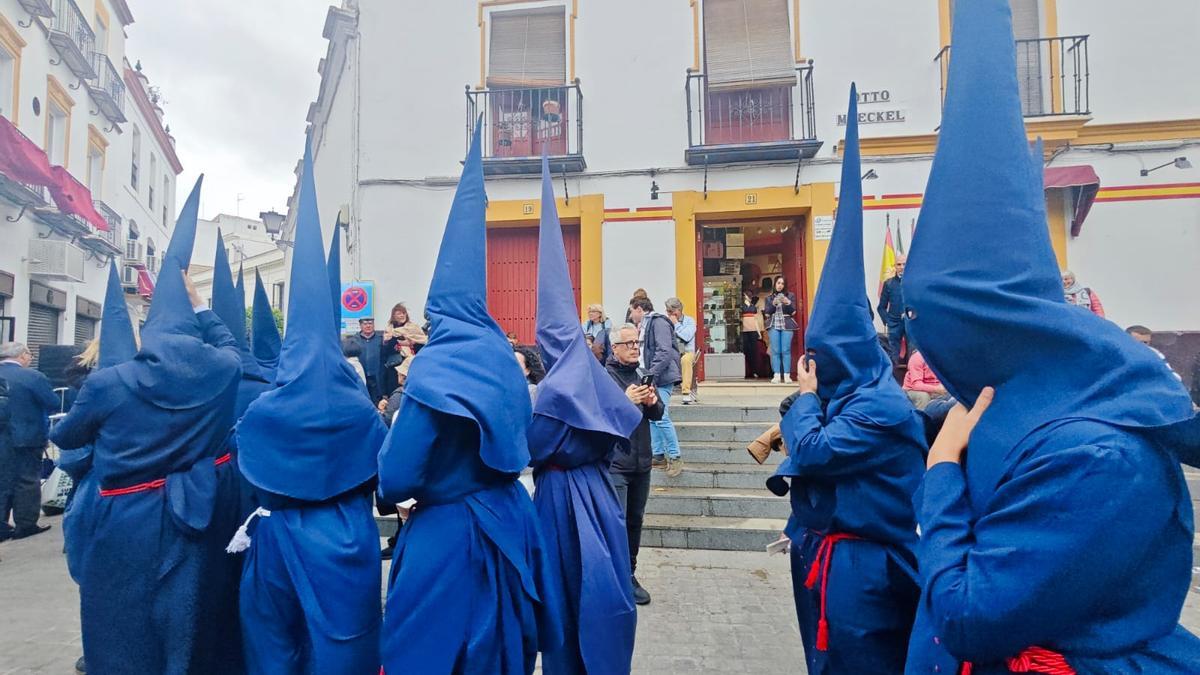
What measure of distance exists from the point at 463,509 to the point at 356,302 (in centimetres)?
896

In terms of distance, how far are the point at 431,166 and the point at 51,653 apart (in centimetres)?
874

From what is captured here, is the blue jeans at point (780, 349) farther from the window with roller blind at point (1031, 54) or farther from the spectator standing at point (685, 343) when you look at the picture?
Result: the window with roller blind at point (1031, 54)

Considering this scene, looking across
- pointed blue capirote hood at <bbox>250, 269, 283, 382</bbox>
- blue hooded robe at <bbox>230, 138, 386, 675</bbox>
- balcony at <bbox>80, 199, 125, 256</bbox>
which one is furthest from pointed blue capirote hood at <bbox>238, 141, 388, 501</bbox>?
balcony at <bbox>80, 199, 125, 256</bbox>

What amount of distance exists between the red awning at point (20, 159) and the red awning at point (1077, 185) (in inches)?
651

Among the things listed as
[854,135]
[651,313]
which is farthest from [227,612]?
[651,313]

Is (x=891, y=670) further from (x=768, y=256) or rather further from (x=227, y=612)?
(x=768, y=256)

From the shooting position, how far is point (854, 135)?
2.49m

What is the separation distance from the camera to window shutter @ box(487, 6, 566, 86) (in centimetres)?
1108

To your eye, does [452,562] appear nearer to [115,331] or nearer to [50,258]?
[115,331]

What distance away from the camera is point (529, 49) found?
36.5 feet

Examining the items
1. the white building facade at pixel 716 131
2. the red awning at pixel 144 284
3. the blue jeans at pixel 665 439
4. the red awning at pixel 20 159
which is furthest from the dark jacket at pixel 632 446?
the red awning at pixel 144 284

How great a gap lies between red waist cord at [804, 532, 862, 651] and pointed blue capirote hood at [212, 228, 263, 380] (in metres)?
3.51

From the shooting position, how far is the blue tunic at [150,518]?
2883 millimetres

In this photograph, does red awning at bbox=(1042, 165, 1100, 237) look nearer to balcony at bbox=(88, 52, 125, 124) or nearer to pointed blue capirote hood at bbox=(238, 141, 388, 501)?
pointed blue capirote hood at bbox=(238, 141, 388, 501)
